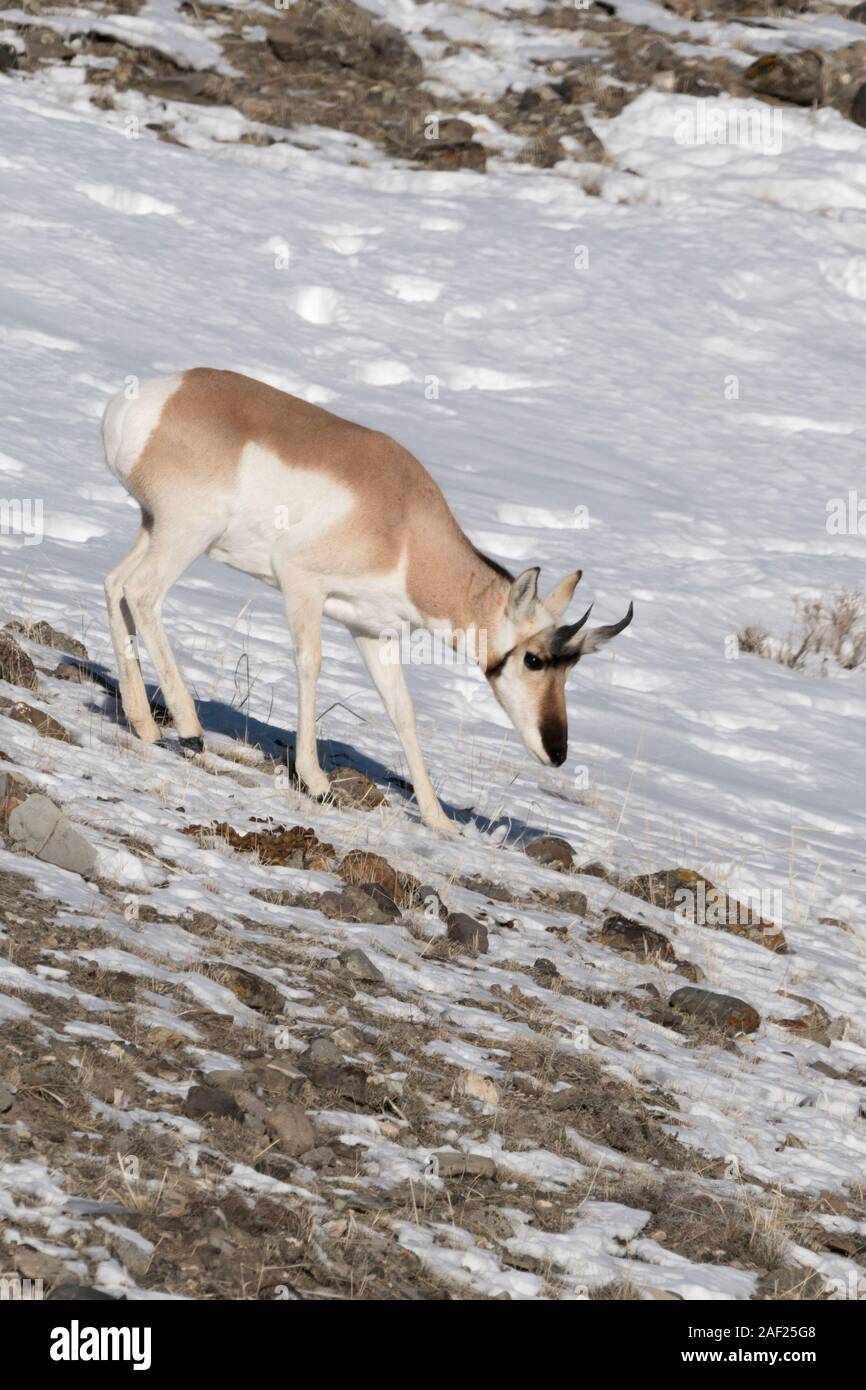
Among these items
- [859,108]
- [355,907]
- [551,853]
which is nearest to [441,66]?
[859,108]

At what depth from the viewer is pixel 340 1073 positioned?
4848mm

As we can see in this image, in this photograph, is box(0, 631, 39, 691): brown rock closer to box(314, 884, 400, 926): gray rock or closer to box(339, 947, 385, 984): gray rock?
box(314, 884, 400, 926): gray rock

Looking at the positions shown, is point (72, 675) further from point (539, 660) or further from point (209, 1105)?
point (209, 1105)

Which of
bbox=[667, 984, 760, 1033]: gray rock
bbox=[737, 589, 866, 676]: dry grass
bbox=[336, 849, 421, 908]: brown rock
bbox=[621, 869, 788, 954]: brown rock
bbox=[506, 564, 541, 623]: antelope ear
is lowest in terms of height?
bbox=[737, 589, 866, 676]: dry grass

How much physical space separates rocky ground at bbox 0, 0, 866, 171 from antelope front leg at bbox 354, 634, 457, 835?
15.7 metres

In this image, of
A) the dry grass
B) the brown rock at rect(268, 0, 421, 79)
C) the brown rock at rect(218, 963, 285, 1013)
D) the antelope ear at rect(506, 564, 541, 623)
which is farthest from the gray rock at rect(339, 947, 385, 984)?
the brown rock at rect(268, 0, 421, 79)

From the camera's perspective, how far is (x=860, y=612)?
15305 mm

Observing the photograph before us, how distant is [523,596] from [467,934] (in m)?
2.32

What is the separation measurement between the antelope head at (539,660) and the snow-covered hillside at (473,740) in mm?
660

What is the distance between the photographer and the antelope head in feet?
28.1

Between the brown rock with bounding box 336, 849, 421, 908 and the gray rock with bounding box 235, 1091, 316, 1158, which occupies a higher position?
the gray rock with bounding box 235, 1091, 316, 1158

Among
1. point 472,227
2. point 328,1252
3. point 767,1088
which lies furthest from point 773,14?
point 328,1252

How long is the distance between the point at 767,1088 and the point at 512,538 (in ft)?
29.6

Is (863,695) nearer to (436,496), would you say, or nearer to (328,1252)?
(436,496)
